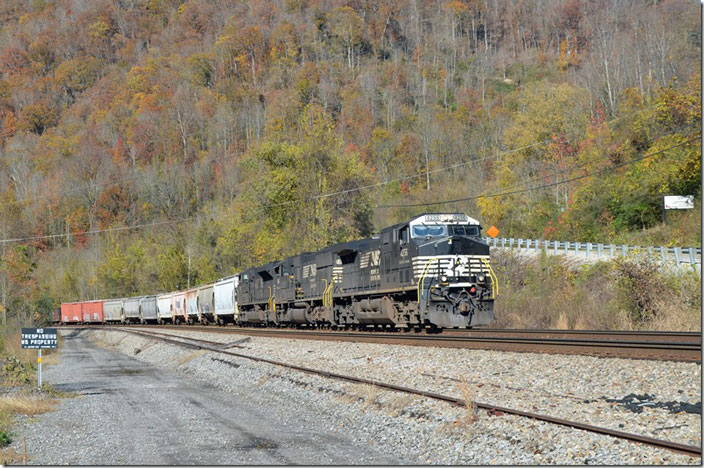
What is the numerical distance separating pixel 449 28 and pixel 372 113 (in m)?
52.0

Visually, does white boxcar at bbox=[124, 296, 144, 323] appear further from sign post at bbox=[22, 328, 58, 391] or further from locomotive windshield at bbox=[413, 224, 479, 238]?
locomotive windshield at bbox=[413, 224, 479, 238]

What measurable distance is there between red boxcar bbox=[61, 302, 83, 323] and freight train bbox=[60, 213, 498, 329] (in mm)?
45518

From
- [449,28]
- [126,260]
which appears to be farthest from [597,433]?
[449,28]

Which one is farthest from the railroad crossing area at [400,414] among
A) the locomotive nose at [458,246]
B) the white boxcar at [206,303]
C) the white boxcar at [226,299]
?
the white boxcar at [206,303]

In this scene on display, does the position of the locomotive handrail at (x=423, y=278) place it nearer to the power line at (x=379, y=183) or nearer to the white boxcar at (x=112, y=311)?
the power line at (x=379, y=183)

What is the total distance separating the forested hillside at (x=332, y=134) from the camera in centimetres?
5712

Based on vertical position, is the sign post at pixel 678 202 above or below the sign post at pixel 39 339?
above

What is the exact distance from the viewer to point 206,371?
22797mm

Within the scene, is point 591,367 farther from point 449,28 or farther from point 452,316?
point 449,28

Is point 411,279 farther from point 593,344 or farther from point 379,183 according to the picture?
point 379,183

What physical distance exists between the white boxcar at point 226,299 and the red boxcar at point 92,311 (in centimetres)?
3212

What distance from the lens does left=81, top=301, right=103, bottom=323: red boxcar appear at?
79.2 meters

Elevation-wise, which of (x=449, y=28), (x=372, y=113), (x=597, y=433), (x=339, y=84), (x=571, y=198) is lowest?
(x=597, y=433)

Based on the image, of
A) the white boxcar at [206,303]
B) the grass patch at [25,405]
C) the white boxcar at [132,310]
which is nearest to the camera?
the grass patch at [25,405]
